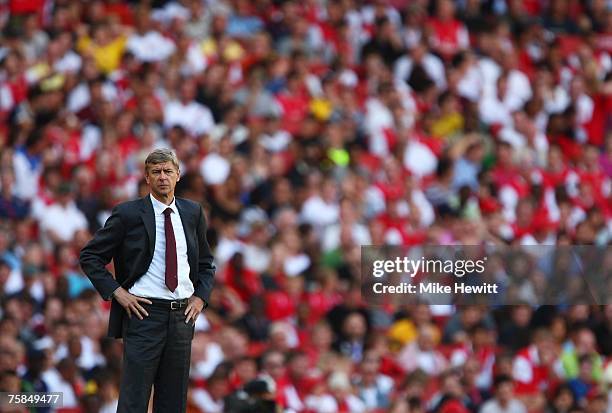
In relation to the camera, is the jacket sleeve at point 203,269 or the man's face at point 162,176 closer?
the man's face at point 162,176

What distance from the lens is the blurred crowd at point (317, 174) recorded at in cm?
982

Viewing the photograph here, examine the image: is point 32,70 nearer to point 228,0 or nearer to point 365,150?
point 228,0

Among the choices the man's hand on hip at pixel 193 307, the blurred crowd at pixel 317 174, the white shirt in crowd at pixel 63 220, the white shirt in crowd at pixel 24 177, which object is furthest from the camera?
the white shirt in crowd at pixel 24 177

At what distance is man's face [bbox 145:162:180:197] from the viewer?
5594mm

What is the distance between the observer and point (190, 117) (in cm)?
1199

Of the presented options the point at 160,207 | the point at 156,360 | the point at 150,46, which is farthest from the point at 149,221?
the point at 150,46

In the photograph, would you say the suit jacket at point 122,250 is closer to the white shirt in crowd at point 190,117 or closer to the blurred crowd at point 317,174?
the blurred crowd at point 317,174

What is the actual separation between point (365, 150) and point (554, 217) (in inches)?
70.7

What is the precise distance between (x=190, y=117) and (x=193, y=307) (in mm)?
6457

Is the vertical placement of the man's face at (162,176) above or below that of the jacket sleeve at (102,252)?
above

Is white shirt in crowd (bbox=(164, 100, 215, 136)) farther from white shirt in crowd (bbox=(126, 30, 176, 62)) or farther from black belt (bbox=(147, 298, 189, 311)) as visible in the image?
black belt (bbox=(147, 298, 189, 311))

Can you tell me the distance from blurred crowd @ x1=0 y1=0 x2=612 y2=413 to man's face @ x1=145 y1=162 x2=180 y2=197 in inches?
90.7

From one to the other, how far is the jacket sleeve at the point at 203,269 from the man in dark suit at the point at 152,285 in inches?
1.0

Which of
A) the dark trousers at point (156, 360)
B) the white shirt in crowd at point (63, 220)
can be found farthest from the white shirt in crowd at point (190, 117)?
the dark trousers at point (156, 360)
